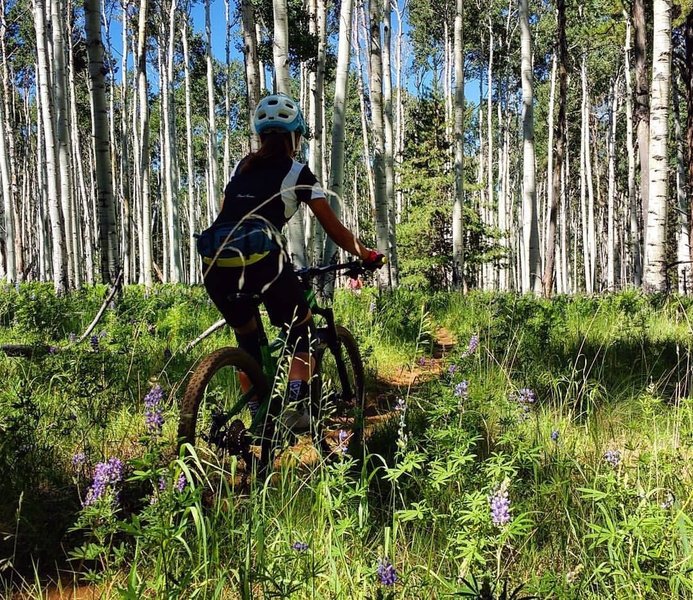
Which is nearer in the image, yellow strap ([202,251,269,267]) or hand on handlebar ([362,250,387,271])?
yellow strap ([202,251,269,267])

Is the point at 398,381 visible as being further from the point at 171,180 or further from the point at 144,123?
the point at 171,180

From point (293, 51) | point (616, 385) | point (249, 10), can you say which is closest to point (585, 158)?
point (293, 51)

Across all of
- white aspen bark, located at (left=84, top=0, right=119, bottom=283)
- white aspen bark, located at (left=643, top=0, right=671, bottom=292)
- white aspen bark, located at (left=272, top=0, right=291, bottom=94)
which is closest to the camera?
white aspen bark, located at (left=84, top=0, right=119, bottom=283)

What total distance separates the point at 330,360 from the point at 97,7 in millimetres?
5108

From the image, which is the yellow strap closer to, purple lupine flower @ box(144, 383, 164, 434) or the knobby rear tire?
the knobby rear tire

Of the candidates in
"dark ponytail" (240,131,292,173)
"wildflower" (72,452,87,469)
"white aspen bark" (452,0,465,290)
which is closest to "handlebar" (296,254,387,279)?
"dark ponytail" (240,131,292,173)

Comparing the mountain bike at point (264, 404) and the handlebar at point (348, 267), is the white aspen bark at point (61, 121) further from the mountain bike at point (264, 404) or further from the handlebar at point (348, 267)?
the handlebar at point (348, 267)

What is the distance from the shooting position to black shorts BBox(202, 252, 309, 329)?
8.52 feet

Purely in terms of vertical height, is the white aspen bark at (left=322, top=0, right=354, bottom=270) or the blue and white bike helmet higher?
the white aspen bark at (left=322, top=0, right=354, bottom=270)

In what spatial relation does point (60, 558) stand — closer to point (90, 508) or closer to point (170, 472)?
point (90, 508)

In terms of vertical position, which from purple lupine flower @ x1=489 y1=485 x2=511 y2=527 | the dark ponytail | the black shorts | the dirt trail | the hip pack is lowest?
the dirt trail

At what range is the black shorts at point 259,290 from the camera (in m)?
2.60

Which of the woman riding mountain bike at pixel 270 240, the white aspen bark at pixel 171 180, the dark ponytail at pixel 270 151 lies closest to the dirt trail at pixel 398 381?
the woman riding mountain bike at pixel 270 240

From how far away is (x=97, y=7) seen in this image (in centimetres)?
638
